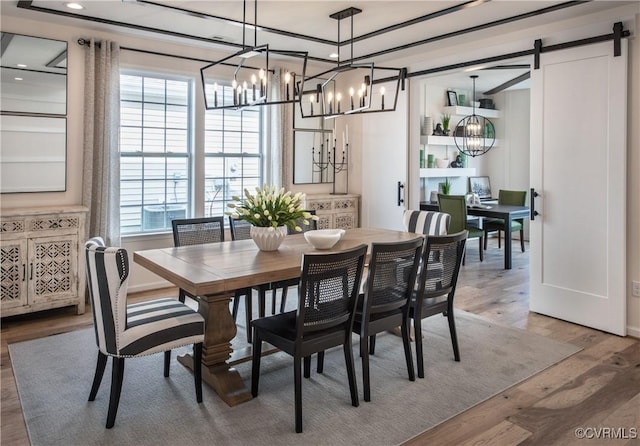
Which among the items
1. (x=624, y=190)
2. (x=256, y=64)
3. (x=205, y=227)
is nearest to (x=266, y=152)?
(x=256, y=64)

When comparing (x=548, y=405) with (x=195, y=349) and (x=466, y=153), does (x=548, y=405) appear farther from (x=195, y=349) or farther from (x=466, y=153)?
(x=466, y=153)

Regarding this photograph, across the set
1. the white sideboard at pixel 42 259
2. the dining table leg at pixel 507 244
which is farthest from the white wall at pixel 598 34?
the white sideboard at pixel 42 259

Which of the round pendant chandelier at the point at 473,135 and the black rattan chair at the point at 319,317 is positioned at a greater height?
the round pendant chandelier at the point at 473,135

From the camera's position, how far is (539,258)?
4414mm

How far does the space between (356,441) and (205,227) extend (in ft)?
7.39

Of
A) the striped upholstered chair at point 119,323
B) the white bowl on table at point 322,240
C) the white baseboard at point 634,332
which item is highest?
the white bowl on table at point 322,240

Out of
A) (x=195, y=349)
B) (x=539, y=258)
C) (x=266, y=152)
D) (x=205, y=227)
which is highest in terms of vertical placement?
(x=266, y=152)

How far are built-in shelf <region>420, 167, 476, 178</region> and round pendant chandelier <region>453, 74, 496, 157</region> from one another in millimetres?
304

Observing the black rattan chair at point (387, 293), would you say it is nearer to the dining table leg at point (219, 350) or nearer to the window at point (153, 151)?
the dining table leg at point (219, 350)

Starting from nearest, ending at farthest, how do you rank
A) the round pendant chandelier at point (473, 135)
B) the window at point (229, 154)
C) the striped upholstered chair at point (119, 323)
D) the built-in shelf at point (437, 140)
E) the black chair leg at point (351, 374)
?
the striped upholstered chair at point (119, 323) → the black chair leg at point (351, 374) → the window at point (229, 154) → the built-in shelf at point (437, 140) → the round pendant chandelier at point (473, 135)

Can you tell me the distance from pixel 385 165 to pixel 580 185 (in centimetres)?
247

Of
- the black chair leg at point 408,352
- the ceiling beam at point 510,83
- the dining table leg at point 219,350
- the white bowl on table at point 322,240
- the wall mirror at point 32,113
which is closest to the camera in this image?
the dining table leg at point 219,350

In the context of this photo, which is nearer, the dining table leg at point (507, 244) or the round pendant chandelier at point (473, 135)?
the dining table leg at point (507, 244)

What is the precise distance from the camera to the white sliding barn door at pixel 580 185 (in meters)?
3.85
